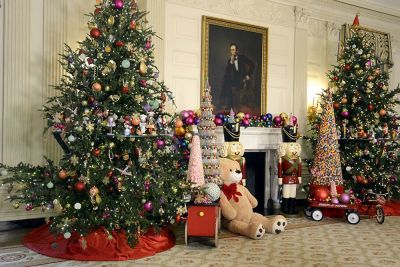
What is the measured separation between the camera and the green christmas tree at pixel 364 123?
25.5 ft

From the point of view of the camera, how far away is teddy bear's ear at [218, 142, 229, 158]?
6422 mm

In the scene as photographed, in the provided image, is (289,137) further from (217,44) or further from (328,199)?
(217,44)

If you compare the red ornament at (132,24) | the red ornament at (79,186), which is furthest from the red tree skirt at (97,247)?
the red ornament at (132,24)

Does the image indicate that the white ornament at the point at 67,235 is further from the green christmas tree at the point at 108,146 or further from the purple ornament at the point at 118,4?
the purple ornament at the point at 118,4

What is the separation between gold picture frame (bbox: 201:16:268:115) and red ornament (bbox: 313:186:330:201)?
196 cm

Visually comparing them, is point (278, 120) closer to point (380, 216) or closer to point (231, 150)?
point (231, 150)

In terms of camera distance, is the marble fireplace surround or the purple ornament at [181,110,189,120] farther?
the marble fireplace surround

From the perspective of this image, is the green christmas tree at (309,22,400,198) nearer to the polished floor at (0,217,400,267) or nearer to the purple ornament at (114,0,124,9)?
the polished floor at (0,217,400,267)

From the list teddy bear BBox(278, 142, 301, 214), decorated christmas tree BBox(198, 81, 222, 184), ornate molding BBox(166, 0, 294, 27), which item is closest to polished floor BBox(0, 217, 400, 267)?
decorated christmas tree BBox(198, 81, 222, 184)

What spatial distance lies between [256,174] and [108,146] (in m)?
4.17

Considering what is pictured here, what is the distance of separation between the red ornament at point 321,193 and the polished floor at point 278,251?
2.16ft

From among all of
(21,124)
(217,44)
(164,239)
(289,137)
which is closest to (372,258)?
(164,239)

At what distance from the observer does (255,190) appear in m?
8.34

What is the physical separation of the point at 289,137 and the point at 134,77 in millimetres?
3521
